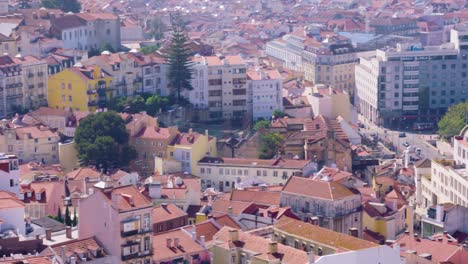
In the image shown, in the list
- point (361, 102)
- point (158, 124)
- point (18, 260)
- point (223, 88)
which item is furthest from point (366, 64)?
point (18, 260)

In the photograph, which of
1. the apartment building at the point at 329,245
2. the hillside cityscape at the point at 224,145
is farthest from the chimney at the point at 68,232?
the apartment building at the point at 329,245

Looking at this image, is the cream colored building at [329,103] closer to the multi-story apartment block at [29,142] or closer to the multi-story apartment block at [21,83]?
the multi-story apartment block at [21,83]

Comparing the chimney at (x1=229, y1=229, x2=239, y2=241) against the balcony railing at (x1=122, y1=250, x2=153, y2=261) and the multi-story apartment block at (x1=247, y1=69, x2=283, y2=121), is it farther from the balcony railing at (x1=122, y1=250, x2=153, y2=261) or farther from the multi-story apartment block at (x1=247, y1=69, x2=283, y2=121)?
the multi-story apartment block at (x1=247, y1=69, x2=283, y2=121)

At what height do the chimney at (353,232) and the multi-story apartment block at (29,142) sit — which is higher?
the multi-story apartment block at (29,142)

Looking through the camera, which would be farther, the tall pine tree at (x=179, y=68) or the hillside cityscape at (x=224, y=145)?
the tall pine tree at (x=179, y=68)

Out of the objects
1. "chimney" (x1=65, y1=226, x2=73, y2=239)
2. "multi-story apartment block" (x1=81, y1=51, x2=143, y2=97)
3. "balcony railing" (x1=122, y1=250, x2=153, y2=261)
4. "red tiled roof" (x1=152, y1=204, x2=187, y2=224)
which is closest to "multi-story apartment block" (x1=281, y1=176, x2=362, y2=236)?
"red tiled roof" (x1=152, y1=204, x2=187, y2=224)

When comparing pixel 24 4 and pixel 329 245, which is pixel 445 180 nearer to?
pixel 329 245
